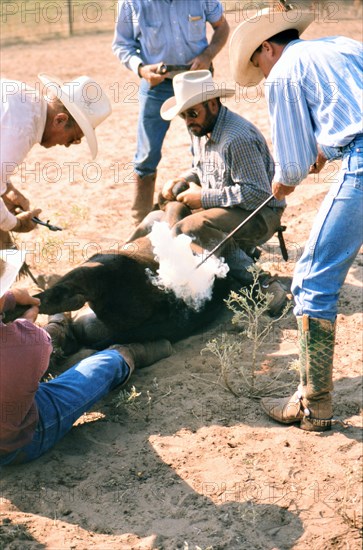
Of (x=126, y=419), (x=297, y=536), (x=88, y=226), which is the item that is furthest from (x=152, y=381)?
(x=88, y=226)

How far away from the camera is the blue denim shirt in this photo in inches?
271

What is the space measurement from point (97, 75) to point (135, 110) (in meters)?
2.26

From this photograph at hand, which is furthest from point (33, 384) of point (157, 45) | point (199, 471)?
point (157, 45)

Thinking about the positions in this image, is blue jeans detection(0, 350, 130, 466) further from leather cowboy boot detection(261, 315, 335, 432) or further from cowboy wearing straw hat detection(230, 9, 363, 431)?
cowboy wearing straw hat detection(230, 9, 363, 431)

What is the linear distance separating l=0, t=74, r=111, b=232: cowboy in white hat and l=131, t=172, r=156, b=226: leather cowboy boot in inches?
80.0

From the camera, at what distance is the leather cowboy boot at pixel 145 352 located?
5.18m

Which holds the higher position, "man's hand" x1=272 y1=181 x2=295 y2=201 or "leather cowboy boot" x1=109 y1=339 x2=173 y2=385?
"man's hand" x1=272 y1=181 x2=295 y2=201

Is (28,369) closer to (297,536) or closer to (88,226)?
(297,536)

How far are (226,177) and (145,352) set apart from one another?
4.92 feet

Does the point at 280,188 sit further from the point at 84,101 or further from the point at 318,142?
the point at 84,101

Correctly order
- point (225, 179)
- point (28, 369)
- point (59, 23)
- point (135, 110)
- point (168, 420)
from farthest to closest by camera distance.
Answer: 1. point (59, 23)
2. point (135, 110)
3. point (225, 179)
4. point (168, 420)
5. point (28, 369)

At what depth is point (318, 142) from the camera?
4.14 meters

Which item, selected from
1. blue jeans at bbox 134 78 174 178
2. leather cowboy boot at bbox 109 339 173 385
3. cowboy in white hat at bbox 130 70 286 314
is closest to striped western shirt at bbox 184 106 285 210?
cowboy in white hat at bbox 130 70 286 314

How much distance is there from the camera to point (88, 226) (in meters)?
7.33
